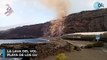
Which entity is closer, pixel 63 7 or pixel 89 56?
pixel 89 56

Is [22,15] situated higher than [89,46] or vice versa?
[22,15]

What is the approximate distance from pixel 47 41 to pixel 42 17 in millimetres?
484

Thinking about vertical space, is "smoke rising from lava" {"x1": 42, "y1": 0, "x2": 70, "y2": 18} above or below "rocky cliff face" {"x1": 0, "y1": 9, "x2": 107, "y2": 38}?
above

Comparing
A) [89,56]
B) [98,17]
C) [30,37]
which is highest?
[98,17]

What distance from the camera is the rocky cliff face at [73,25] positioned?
16.1 feet

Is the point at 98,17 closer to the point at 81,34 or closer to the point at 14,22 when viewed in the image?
the point at 81,34

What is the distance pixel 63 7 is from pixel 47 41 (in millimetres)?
733

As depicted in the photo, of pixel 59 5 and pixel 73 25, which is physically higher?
pixel 59 5

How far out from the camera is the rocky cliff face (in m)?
4.90

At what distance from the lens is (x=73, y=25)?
4926 millimetres

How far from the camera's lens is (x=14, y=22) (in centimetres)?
497

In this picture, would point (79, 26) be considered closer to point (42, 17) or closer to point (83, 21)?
point (83, 21)

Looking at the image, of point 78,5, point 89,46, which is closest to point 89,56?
point 89,46

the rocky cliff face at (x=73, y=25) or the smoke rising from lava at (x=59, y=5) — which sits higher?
the smoke rising from lava at (x=59, y=5)
